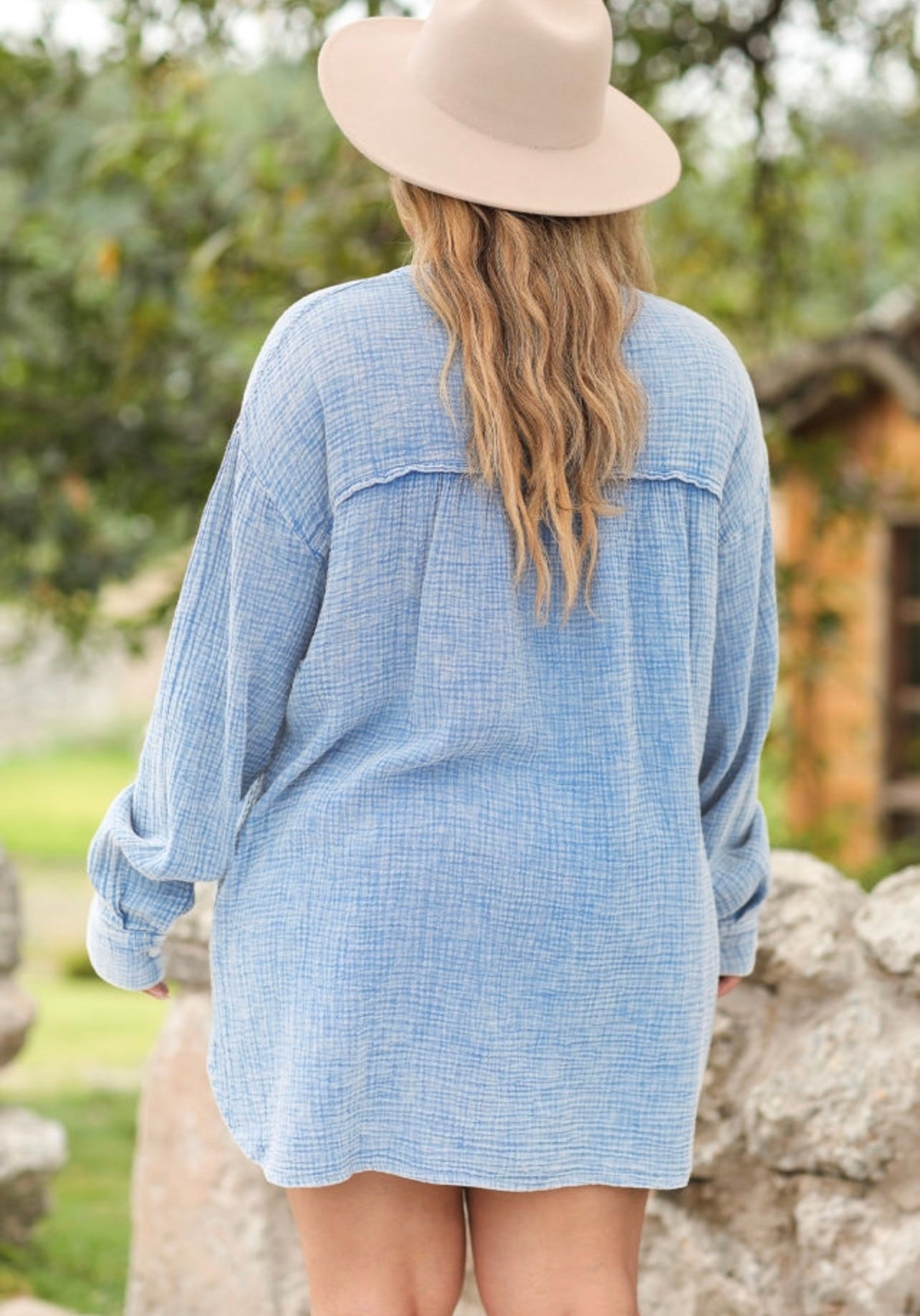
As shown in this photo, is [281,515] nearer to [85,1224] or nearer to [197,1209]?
[197,1209]

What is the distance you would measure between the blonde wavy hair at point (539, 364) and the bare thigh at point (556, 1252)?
0.57 m

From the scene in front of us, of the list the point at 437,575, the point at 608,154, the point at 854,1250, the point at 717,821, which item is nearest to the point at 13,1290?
the point at 854,1250

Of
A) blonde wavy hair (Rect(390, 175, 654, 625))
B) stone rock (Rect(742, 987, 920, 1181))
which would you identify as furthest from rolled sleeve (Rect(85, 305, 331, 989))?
stone rock (Rect(742, 987, 920, 1181))

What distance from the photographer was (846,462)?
16.5 ft

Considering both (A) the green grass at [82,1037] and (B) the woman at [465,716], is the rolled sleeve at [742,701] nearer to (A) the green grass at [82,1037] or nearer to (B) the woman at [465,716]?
(B) the woman at [465,716]

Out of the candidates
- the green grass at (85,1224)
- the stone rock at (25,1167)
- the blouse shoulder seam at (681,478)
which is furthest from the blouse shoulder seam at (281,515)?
the stone rock at (25,1167)

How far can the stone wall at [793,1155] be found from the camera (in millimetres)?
1918

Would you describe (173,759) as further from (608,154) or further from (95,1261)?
(95,1261)

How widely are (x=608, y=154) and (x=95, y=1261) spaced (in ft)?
8.99

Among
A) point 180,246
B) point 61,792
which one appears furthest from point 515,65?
point 61,792

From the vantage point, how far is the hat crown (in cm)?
153

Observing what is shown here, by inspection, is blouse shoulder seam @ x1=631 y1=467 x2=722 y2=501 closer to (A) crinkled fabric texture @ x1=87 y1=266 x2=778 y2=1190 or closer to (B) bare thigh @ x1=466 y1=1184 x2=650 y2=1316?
(A) crinkled fabric texture @ x1=87 y1=266 x2=778 y2=1190

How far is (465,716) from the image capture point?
144 centimetres

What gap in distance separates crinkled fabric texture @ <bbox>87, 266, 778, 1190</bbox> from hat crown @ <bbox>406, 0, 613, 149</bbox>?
0.19 metres
